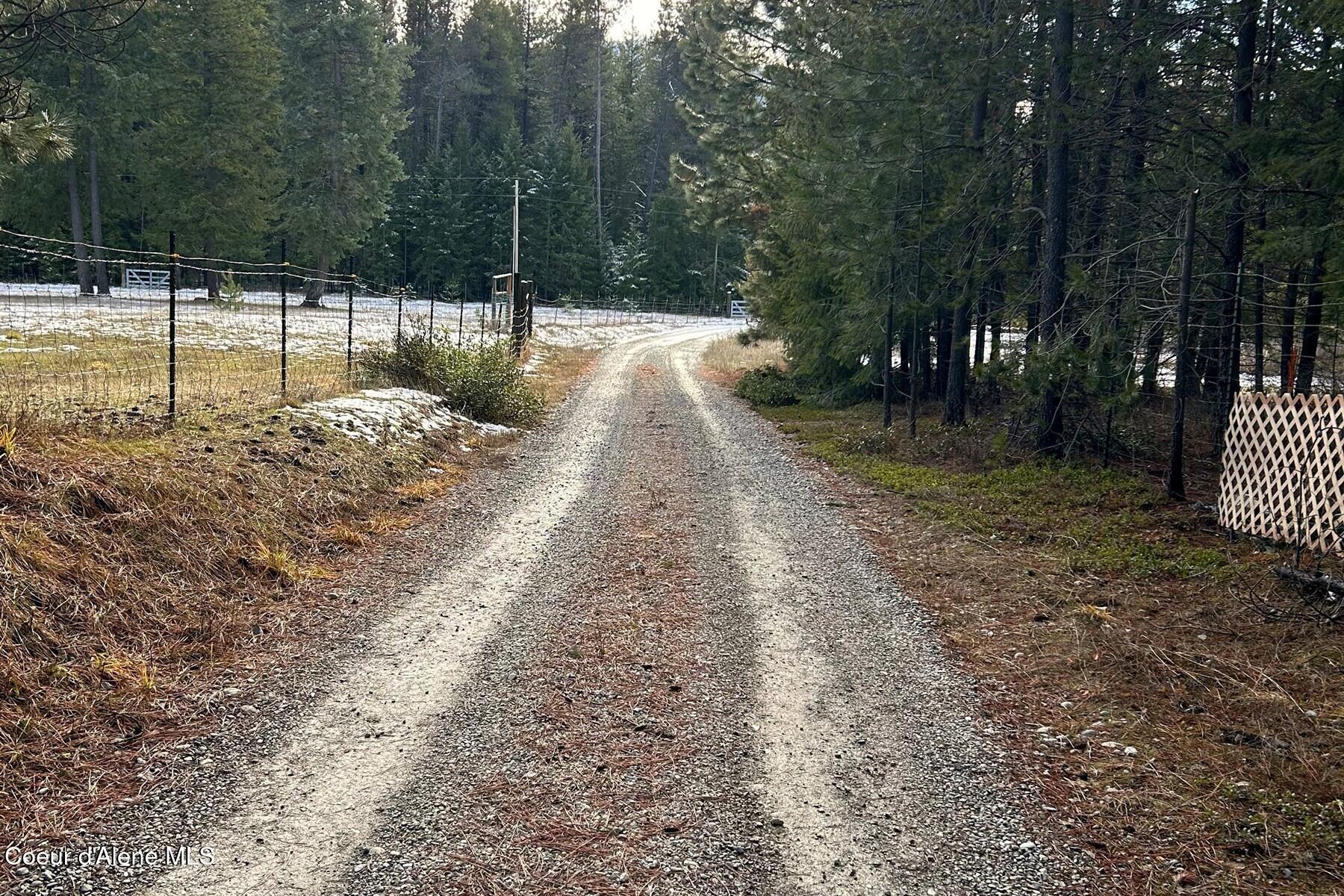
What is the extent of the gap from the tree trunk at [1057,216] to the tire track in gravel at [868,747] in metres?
4.99

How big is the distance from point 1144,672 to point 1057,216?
7.84 meters

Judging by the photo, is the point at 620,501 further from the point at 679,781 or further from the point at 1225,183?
the point at 1225,183

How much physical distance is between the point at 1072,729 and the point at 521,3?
75.0 meters

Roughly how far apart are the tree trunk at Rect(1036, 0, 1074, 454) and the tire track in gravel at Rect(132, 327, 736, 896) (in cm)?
688

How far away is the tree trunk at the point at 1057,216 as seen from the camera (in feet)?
35.5

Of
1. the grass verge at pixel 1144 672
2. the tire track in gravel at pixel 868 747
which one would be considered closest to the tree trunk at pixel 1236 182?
the grass verge at pixel 1144 672

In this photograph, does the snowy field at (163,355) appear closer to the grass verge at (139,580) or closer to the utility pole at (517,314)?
the utility pole at (517,314)

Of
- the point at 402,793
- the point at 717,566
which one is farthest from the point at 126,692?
the point at 717,566

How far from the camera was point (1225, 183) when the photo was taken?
916 centimetres

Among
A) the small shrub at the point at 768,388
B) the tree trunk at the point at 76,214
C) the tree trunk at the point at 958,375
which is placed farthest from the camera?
the tree trunk at the point at 76,214

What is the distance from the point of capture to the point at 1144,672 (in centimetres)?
506

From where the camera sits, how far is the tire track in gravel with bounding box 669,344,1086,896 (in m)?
3.30

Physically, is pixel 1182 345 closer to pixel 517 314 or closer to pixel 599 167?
pixel 517 314

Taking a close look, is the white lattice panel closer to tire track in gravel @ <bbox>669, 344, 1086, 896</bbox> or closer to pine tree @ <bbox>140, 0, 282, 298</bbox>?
tire track in gravel @ <bbox>669, 344, 1086, 896</bbox>
